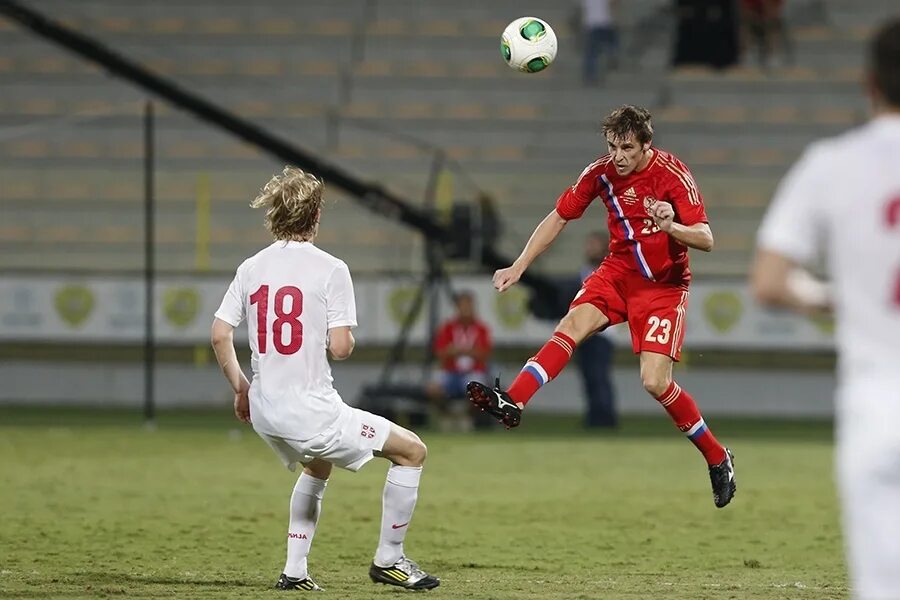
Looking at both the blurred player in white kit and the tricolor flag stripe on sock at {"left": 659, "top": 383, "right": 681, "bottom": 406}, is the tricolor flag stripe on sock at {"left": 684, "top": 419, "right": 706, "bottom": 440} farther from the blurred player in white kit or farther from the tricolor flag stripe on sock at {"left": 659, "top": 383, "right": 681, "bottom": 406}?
the blurred player in white kit

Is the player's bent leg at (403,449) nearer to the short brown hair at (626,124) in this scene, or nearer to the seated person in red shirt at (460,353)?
the short brown hair at (626,124)

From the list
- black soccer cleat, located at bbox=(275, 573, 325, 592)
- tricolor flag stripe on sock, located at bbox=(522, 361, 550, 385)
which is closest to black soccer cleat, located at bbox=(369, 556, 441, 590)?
black soccer cleat, located at bbox=(275, 573, 325, 592)

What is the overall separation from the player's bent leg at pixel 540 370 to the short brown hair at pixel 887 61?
416 cm

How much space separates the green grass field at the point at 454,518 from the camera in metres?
7.51

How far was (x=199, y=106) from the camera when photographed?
1791cm

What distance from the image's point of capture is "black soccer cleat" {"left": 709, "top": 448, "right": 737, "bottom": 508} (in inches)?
334

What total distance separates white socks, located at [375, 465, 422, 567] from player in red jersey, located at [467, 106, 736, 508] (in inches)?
45.3

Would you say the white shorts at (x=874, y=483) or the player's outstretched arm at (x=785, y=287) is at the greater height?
the player's outstretched arm at (x=785, y=287)

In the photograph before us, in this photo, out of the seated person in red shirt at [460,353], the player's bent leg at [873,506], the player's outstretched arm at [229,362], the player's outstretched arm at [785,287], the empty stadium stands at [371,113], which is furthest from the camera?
the empty stadium stands at [371,113]

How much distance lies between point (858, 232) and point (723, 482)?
4823 millimetres

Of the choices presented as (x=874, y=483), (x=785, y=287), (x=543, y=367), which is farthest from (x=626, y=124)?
(x=874, y=483)

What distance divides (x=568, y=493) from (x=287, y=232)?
5.58 metres

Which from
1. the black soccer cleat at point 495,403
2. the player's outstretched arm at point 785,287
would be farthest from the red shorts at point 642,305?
the player's outstretched arm at point 785,287

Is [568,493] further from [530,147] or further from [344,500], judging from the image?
[530,147]
